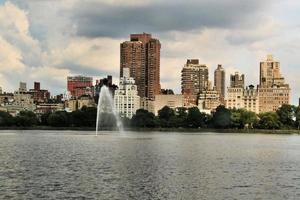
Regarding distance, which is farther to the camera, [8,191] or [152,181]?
[152,181]

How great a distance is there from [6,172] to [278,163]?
37525 millimetres

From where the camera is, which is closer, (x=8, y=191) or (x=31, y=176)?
(x=8, y=191)

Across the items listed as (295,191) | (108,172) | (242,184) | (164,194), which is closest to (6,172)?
(108,172)

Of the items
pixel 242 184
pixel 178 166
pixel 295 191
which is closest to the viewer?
pixel 295 191

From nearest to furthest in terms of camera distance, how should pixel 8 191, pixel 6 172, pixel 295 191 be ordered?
1. pixel 8 191
2. pixel 295 191
3. pixel 6 172

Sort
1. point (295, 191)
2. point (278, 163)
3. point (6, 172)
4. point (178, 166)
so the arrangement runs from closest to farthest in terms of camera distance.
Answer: point (295, 191) < point (6, 172) < point (178, 166) < point (278, 163)

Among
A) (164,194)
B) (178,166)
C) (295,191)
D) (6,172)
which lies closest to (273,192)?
(295,191)

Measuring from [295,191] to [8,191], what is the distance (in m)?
25.0

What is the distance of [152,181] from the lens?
5562 cm

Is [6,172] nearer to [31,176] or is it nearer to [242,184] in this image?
[31,176]

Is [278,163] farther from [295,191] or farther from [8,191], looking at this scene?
[8,191]

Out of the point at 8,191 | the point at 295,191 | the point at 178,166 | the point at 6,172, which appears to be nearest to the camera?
the point at 8,191

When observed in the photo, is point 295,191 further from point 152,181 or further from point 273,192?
point 152,181

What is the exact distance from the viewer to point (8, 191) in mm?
47844
